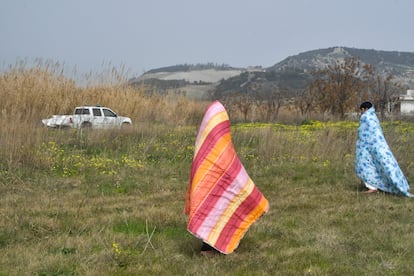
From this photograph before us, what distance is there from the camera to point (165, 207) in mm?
7910

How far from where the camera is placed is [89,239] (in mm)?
5938

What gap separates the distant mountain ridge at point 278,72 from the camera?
280 ft

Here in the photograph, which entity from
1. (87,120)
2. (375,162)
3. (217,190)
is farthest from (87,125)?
(217,190)

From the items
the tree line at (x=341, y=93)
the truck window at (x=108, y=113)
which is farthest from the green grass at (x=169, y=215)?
the tree line at (x=341, y=93)

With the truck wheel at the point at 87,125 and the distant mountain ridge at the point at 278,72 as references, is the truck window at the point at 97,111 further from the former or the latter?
the distant mountain ridge at the point at 278,72

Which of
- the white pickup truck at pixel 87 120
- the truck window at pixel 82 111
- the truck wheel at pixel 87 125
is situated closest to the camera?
the truck wheel at pixel 87 125

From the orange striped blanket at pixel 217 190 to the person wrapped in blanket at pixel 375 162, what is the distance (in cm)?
460

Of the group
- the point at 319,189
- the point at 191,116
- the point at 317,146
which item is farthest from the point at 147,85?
the point at 319,189

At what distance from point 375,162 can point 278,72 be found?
295 feet

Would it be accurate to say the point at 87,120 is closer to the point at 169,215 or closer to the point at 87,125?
the point at 87,125

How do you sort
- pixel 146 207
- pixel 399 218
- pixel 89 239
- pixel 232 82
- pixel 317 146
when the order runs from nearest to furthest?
pixel 89 239
pixel 399 218
pixel 146 207
pixel 317 146
pixel 232 82

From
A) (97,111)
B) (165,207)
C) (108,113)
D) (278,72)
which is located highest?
(278,72)

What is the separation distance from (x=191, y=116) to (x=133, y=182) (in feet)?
38.9

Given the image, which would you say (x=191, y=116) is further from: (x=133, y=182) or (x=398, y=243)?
(x=398, y=243)
